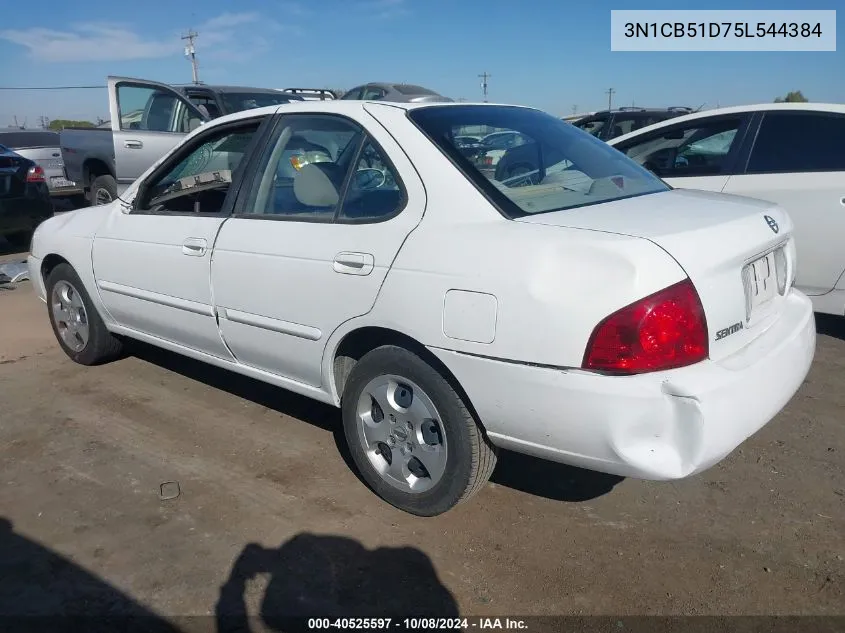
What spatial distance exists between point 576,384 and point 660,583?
828 millimetres

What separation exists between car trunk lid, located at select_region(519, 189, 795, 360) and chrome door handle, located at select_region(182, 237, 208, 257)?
171 centimetres

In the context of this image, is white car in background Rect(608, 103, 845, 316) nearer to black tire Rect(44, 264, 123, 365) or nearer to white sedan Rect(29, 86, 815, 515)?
white sedan Rect(29, 86, 815, 515)

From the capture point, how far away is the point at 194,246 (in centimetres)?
358

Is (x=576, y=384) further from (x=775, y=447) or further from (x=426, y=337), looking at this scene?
(x=775, y=447)

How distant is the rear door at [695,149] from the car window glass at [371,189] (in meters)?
3.23

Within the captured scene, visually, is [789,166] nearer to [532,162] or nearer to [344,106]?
[532,162]

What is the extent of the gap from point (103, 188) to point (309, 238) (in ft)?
27.0

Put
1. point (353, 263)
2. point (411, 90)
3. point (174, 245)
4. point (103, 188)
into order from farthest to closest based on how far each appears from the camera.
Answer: point (411, 90) → point (103, 188) → point (174, 245) → point (353, 263)

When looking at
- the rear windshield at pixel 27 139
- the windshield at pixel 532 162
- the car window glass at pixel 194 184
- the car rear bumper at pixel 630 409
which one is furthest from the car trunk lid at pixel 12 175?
the car rear bumper at pixel 630 409

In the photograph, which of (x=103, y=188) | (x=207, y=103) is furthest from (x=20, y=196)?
(x=207, y=103)

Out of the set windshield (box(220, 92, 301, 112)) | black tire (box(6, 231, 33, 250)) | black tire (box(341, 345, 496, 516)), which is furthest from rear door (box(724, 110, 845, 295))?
black tire (box(6, 231, 33, 250))

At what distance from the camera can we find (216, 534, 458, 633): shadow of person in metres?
2.45

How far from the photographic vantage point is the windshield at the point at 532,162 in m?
2.81

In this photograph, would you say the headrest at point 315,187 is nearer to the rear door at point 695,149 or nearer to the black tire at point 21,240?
the rear door at point 695,149
